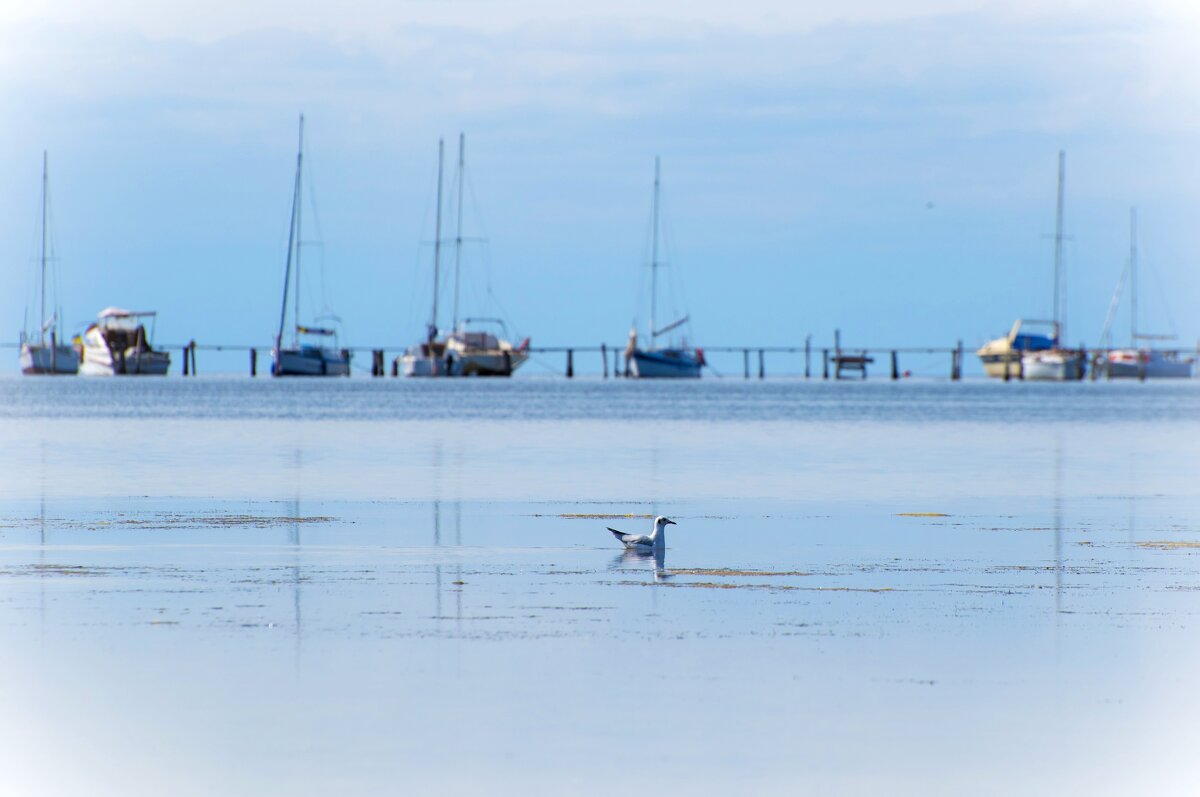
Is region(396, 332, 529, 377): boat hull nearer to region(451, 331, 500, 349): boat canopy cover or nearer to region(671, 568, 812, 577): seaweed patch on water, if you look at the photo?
region(451, 331, 500, 349): boat canopy cover

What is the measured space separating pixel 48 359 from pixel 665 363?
186 feet

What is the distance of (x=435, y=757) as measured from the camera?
33.1 feet

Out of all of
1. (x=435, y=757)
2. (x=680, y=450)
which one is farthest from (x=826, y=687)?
(x=680, y=450)

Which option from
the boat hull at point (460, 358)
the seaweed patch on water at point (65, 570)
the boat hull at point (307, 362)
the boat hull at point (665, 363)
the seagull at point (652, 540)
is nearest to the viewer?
the seaweed patch on water at point (65, 570)

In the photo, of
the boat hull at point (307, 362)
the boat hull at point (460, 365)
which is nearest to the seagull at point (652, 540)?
the boat hull at point (307, 362)

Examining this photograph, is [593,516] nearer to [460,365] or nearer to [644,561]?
[644,561]

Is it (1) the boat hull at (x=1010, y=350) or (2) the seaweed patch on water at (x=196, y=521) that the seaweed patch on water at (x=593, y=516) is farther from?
(1) the boat hull at (x=1010, y=350)

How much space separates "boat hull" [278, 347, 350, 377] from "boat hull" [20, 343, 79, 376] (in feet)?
93.1

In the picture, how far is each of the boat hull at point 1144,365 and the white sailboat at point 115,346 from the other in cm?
9185

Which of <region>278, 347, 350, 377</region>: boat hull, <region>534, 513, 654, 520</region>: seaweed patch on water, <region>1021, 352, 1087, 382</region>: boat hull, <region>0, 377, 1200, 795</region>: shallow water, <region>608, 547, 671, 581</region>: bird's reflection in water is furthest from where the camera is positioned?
<region>1021, 352, 1087, 382</region>: boat hull

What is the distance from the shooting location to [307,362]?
499 feet

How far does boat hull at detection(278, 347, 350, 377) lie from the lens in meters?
148

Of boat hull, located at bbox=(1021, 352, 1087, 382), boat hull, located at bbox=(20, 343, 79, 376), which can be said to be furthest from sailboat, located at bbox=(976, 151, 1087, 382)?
boat hull, located at bbox=(20, 343, 79, 376)

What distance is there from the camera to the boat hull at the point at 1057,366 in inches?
6560
